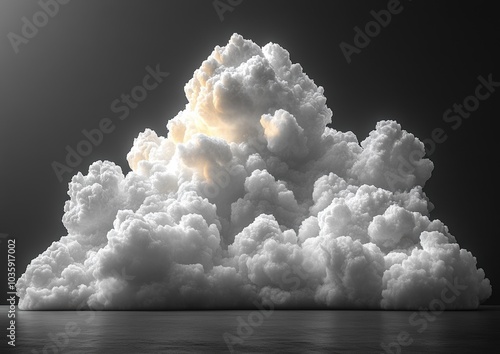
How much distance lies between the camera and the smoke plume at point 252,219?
199 feet

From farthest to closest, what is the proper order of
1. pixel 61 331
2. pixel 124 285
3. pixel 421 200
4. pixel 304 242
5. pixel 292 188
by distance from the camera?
pixel 292 188 < pixel 421 200 < pixel 304 242 < pixel 124 285 < pixel 61 331

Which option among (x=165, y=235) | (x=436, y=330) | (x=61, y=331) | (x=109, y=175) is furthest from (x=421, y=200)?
(x=61, y=331)

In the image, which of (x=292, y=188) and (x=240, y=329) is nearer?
(x=240, y=329)

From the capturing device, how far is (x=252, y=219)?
2798 inches

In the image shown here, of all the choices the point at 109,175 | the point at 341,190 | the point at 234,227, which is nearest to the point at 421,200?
the point at 341,190

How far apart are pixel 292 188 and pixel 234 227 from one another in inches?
339

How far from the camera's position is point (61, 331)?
33469mm

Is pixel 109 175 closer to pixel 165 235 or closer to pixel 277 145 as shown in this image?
pixel 165 235

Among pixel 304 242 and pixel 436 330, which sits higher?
pixel 304 242

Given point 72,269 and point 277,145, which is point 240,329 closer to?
point 72,269

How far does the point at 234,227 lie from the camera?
7169 cm

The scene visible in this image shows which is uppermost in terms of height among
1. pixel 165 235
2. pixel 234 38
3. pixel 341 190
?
pixel 234 38

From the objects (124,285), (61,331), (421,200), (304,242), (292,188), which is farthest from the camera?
(292,188)

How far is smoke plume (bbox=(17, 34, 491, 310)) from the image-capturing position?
6062cm
